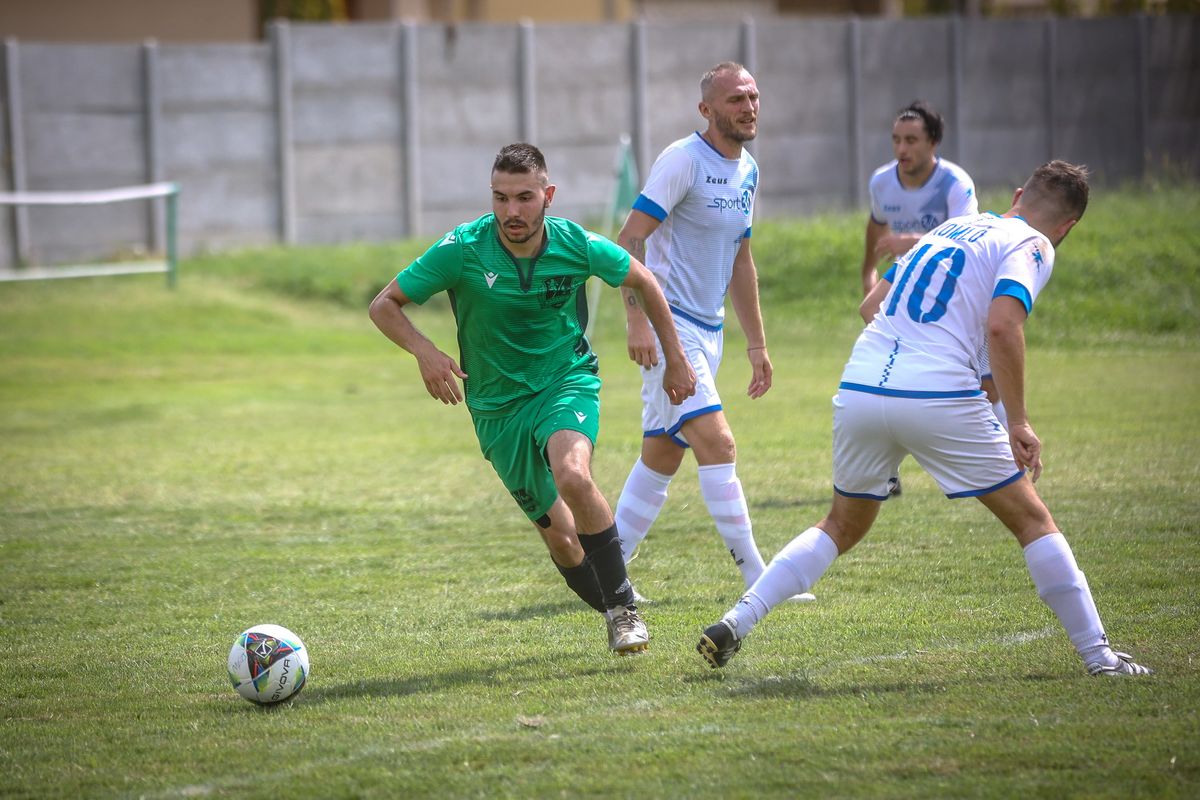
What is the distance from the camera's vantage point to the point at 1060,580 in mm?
5078

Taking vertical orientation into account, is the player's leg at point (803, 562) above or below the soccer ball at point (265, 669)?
above

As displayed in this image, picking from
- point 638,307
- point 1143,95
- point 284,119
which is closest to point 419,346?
point 638,307

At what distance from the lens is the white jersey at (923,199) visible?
9.00 metres

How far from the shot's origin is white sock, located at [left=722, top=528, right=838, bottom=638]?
5359mm

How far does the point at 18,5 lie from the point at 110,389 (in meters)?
13.2

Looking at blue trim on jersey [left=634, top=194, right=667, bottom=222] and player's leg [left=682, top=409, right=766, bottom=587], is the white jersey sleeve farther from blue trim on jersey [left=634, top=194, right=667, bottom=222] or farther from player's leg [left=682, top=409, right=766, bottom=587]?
player's leg [left=682, top=409, right=766, bottom=587]

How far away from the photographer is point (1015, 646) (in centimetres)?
554

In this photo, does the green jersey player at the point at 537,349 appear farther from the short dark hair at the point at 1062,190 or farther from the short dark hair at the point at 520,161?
the short dark hair at the point at 1062,190

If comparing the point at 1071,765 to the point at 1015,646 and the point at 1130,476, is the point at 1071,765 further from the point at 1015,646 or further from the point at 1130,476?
the point at 1130,476

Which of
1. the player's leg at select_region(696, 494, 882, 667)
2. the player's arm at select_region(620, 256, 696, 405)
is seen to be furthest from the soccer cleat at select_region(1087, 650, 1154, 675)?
the player's arm at select_region(620, 256, 696, 405)

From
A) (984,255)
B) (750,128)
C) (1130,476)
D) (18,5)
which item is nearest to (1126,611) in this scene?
(984,255)

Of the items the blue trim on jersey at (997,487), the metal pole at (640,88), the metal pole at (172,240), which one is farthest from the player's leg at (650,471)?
the metal pole at (640,88)

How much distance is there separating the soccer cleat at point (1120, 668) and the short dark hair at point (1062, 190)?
161 centimetres

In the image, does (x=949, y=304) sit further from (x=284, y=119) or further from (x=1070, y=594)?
(x=284, y=119)
